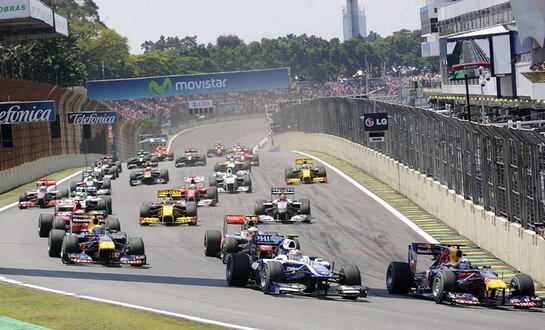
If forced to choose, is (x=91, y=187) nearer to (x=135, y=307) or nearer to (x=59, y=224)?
(x=59, y=224)

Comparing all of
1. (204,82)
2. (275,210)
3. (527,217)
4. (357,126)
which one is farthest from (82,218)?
(204,82)

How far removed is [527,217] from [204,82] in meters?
89.6

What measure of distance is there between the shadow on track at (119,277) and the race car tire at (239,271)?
0.35 metres

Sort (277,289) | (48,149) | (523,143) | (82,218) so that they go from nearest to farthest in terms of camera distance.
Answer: (277,289), (523,143), (82,218), (48,149)

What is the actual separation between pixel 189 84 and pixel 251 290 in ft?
303

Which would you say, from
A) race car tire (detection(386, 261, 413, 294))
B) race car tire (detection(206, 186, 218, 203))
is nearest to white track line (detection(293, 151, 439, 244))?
race car tire (detection(206, 186, 218, 203))

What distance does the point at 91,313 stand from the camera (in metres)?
17.7

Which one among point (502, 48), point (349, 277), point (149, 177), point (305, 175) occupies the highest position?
point (502, 48)

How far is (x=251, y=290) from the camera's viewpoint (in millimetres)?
21703

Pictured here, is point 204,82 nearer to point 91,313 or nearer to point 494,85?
point 494,85

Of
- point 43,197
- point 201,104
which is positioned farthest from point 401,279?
point 201,104

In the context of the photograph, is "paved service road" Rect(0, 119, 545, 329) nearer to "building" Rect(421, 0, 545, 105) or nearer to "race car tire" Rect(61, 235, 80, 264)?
"race car tire" Rect(61, 235, 80, 264)

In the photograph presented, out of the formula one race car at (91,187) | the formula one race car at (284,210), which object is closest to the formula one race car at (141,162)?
the formula one race car at (91,187)

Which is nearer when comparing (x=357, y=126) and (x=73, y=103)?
(x=357, y=126)
